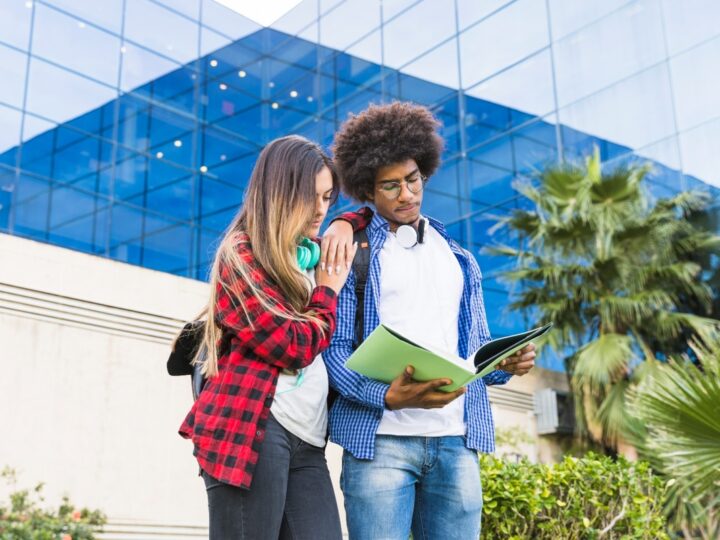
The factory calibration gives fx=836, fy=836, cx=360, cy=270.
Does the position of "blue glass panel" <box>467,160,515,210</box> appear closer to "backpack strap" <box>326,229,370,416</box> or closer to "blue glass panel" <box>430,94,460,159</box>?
"blue glass panel" <box>430,94,460,159</box>

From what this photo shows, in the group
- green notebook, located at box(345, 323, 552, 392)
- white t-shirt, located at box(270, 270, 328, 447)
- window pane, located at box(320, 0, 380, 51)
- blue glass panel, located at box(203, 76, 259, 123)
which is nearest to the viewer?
green notebook, located at box(345, 323, 552, 392)

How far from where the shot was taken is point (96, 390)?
834cm

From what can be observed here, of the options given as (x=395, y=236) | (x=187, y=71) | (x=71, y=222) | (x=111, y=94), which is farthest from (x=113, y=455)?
(x=187, y=71)

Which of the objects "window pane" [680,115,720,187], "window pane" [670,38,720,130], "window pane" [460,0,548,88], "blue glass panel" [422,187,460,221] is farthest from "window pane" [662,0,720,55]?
"blue glass panel" [422,187,460,221]

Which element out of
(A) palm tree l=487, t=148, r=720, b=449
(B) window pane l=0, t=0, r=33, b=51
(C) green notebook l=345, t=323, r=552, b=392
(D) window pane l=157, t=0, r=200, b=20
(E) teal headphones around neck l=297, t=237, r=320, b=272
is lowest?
(C) green notebook l=345, t=323, r=552, b=392

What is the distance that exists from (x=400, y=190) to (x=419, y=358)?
2.49 feet

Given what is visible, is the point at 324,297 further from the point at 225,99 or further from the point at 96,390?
the point at 225,99

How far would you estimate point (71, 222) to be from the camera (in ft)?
52.9

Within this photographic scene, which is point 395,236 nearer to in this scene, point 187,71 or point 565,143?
point 565,143

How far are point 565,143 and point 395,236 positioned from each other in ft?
39.7

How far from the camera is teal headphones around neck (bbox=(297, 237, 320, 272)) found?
7.80 feet

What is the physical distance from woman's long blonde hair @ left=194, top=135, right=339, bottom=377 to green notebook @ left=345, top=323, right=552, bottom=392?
174 millimetres

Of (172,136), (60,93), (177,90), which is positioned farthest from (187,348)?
(177,90)

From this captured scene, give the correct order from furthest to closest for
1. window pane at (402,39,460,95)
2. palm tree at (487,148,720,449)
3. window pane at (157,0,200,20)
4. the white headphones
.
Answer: window pane at (157,0,200,20) < window pane at (402,39,460,95) < palm tree at (487,148,720,449) < the white headphones
